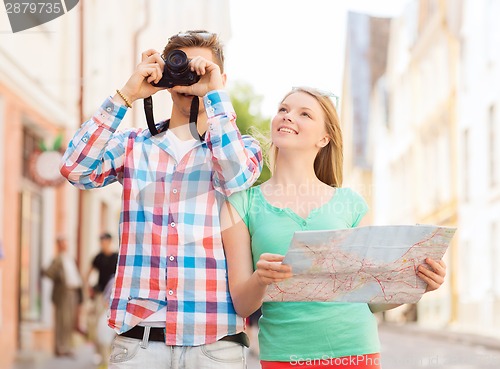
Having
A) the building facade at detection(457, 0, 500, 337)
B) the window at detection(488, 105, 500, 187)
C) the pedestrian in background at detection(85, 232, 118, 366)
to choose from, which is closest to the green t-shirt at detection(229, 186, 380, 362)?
the pedestrian in background at detection(85, 232, 118, 366)

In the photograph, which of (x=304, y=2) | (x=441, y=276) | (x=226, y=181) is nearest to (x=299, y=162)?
(x=226, y=181)

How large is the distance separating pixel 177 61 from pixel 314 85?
1.56ft

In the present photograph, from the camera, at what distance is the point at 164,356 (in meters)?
2.04

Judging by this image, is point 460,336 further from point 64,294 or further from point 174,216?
point 174,216

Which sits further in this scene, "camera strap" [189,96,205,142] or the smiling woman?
the smiling woman

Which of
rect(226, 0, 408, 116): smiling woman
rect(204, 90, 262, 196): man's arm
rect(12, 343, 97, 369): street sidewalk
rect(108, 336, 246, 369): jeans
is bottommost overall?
rect(12, 343, 97, 369): street sidewalk

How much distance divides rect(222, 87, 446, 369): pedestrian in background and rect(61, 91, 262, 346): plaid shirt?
6 centimetres

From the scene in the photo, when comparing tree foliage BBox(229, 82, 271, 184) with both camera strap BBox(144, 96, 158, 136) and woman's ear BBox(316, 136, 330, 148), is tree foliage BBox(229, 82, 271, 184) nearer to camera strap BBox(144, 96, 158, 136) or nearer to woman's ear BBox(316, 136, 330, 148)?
woman's ear BBox(316, 136, 330, 148)

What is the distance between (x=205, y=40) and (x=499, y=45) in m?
11.7

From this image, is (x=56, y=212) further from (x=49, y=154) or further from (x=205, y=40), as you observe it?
(x=205, y=40)

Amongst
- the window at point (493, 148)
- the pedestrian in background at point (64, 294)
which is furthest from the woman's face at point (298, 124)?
the window at point (493, 148)

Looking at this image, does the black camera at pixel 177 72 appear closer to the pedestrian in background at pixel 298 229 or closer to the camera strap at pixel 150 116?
the camera strap at pixel 150 116

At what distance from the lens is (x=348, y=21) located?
319 centimetres

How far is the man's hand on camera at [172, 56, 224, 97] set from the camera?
6.86 ft
